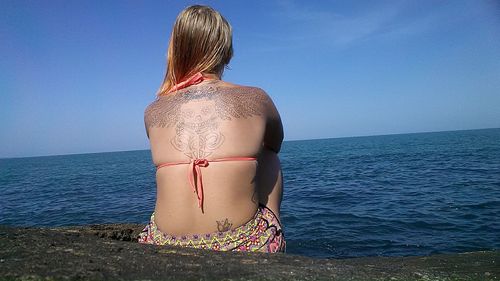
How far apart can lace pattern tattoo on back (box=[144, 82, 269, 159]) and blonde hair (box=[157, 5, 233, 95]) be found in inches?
8.3

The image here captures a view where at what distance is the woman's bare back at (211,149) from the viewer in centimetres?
203

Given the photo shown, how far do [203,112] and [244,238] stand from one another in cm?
93

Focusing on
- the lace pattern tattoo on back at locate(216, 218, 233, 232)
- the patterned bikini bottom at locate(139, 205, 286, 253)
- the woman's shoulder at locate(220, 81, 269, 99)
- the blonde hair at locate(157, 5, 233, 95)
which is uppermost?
the blonde hair at locate(157, 5, 233, 95)

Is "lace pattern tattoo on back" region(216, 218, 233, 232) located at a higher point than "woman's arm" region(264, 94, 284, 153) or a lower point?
lower

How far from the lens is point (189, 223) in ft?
6.84

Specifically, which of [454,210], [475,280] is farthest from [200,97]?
[454,210]

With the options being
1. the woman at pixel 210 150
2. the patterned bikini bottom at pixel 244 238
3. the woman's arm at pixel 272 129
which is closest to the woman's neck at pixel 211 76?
the woman at pixel 210 150

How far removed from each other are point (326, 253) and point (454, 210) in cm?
596

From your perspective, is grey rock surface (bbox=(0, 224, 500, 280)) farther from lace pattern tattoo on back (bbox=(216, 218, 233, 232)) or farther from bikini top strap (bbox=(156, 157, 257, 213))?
bikini top strap (bbox=(156, 157, 257, 213))

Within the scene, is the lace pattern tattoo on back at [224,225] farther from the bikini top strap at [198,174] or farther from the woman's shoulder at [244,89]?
the woman's shoulder at [244,89]

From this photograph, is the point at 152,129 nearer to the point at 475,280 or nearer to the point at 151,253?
the point at 151,253

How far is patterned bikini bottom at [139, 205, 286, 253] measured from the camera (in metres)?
2.07

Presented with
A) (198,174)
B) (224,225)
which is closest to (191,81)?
(198,174)

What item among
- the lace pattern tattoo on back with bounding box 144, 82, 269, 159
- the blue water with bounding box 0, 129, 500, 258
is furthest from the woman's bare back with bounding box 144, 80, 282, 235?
the blue water with bounding box 0, 129, 500, 258
